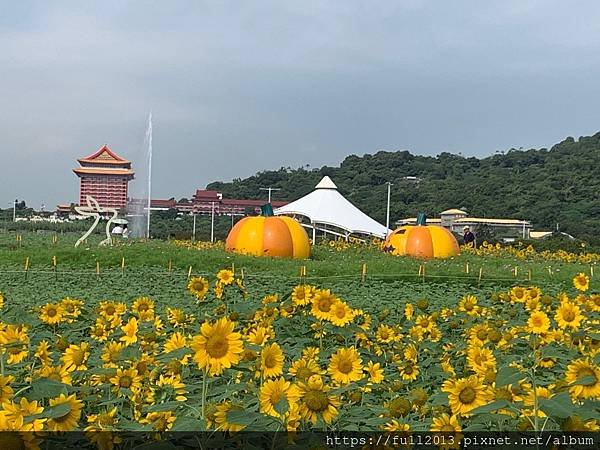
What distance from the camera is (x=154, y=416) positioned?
5.66 ft

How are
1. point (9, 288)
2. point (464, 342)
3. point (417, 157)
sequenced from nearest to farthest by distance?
1. point (464, 342)
2. point (9, 288)
3. point (417, 157)

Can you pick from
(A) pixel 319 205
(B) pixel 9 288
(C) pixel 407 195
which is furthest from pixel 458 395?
(C) pixel 407 195

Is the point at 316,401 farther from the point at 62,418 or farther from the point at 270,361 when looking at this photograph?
the point at 62,418

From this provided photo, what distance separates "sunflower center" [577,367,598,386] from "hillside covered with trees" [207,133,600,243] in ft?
103

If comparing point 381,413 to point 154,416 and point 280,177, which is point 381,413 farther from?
point 280,177

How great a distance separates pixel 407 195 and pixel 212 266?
43.8 m

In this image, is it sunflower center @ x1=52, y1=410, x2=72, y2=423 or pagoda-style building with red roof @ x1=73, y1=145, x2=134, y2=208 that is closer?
sunflower center @ x1=52, y1=410, x2=72, y2=423

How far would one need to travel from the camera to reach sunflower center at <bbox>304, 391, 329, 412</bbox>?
1565 millimetres

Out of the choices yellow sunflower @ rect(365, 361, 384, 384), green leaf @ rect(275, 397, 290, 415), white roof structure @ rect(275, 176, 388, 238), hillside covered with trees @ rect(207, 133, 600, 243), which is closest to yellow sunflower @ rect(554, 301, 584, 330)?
yellow sunflower @ rect(365, 361, 384, 384)

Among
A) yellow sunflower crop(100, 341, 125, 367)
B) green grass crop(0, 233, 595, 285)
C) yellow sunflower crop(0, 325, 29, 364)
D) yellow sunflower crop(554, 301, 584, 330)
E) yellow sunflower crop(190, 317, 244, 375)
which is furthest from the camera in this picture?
green grass crop(0, 233, 595, 285)

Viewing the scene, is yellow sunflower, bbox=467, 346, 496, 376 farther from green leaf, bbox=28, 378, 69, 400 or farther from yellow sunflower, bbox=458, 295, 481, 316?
yellow sunflower, bbox=458, 295, 481, 316

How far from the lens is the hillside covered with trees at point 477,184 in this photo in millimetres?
45062

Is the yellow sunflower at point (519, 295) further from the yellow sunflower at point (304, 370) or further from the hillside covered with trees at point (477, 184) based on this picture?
the hillside covered with trees at point (477, 184)

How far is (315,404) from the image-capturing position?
156 cm
